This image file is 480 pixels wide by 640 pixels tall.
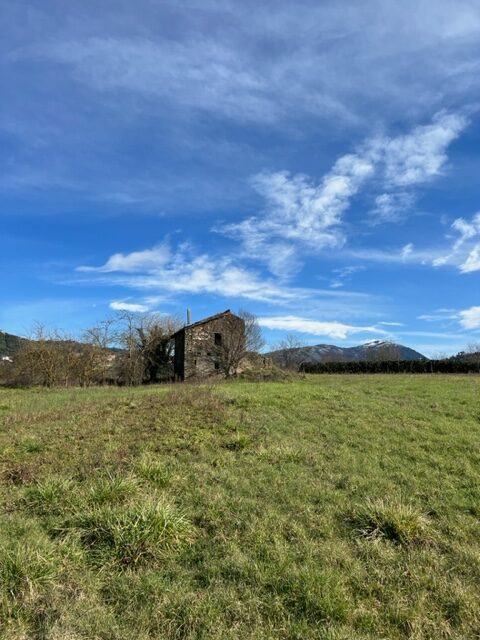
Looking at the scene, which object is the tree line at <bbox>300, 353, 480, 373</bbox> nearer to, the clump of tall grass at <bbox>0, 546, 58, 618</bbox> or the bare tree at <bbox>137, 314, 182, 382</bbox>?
the bare tree at <bbox>137, 314, 182, 382</bbox>

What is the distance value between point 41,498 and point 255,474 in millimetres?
3005

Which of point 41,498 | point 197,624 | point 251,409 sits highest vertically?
point 251,409

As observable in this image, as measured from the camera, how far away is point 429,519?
226 inches

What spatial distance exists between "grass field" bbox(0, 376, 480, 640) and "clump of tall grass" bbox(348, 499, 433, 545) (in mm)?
16

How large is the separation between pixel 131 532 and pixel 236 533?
1.16 metres

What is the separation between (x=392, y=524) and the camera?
528 cm

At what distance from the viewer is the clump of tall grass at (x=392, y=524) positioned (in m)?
5.16

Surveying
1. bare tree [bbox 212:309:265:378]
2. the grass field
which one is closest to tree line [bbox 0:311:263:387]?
bare tree [bbox 212:309:265:378]

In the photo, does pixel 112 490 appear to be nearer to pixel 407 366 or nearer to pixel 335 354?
pixel 407 366

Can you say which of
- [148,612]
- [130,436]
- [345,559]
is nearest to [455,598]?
[345,559]

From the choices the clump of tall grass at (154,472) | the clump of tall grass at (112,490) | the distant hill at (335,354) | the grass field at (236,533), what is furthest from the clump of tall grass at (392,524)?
the distant hill at (335,354)

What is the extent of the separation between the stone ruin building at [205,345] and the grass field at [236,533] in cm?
2754

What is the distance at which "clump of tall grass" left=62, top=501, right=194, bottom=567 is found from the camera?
4.64 metres

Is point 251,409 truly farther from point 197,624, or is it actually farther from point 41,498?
point 197,624
